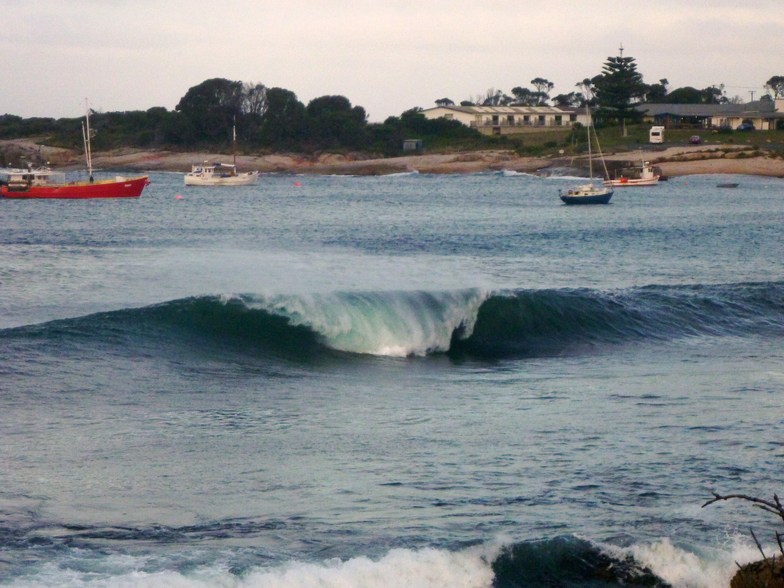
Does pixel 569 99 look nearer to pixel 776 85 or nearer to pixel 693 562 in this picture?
pixel 776 85

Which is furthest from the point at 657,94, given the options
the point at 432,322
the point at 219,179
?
the point at 432,322

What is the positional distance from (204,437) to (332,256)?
23.5 m

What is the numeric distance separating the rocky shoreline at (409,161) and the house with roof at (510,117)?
67.5ft

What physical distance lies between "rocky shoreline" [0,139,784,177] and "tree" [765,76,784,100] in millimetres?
76237

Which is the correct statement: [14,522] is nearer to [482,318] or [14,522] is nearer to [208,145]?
[482,318]

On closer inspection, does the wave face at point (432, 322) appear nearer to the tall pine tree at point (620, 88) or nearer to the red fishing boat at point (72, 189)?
the red fishing boat at point (72, 189)

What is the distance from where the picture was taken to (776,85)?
18088cm

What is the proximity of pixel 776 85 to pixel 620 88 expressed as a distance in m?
69.7

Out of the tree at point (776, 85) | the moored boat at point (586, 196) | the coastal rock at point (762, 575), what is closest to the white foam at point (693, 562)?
the coastal rock at point (762, 575)

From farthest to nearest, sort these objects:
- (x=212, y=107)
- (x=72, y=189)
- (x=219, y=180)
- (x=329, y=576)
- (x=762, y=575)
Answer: (x=212, y=107) → (x=219, y=180) → (x=72, y=189) → (x=329, y=576) → (x=762, y=575)

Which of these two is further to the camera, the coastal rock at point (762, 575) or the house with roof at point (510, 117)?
the house with roof at point (510, 117)

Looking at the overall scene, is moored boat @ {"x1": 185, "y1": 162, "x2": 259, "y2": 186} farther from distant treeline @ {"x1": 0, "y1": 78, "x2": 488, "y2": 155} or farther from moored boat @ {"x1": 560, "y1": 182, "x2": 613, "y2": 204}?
distant treeline @ {"x1": 0, "y1": 78, "x2": 488, "y2": 155}

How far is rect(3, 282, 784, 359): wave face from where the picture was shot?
777 inches

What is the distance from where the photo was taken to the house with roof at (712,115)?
432 ft
